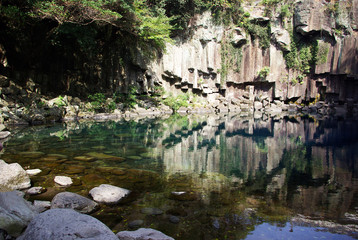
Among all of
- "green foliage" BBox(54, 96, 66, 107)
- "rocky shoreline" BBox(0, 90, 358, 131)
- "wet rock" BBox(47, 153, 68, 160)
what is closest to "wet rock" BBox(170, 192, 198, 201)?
"wet rock" BBox(47, 153, 68, 160)

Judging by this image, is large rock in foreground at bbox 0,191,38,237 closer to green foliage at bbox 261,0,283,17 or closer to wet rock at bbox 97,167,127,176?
wet rock at bbox 97,167,127,176

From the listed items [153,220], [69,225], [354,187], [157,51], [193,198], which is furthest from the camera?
[157,51]

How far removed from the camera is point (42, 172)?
17.7ft

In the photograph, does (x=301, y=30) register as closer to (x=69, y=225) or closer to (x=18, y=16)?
(x=18, y=16)

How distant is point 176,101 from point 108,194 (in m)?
20.8

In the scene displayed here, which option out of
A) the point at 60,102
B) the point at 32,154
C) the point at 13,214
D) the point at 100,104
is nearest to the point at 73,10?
the point at 60,102

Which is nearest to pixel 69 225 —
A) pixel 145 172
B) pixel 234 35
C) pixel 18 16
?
pixel 145 172

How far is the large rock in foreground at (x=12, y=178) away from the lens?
427 centimetres

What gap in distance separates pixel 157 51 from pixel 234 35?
9205 mm

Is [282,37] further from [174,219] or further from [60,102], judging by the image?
[174,219]

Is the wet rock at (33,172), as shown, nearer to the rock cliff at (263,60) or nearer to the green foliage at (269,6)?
the rock cliff at (263,60)

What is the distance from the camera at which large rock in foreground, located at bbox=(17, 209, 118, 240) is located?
2.18m

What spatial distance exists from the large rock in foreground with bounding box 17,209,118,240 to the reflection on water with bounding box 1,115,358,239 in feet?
3.23

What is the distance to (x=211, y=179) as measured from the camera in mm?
5352
